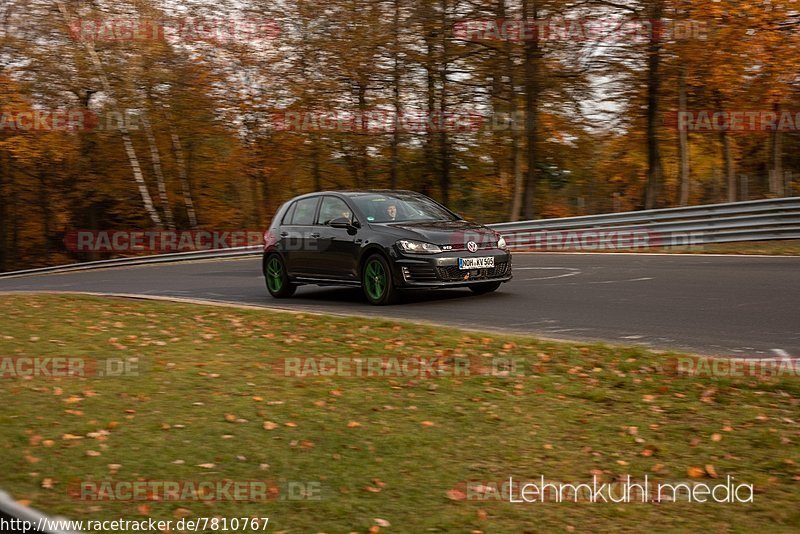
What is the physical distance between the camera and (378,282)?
42.0 ft

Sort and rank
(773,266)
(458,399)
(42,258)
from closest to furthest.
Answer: (458,399) → (773,266) → (42,258)

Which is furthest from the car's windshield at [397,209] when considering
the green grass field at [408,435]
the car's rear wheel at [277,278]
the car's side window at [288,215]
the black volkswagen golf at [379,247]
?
the green grass field at [408,435]

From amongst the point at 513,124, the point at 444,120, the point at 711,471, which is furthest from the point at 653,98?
the point at 711,471

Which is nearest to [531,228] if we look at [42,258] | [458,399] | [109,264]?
[109,264]

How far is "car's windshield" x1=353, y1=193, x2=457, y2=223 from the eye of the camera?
13203 mm

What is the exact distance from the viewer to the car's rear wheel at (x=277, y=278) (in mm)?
14508

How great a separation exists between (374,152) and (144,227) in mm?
12244

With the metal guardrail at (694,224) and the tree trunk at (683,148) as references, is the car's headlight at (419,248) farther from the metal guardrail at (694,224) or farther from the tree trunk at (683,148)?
the tree trunk at (683,148)

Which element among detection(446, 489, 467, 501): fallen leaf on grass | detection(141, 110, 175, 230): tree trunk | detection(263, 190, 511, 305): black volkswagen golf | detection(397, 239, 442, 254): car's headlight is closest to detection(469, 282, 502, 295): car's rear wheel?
detection(263, 190, 511, 305): black volkswagen golf

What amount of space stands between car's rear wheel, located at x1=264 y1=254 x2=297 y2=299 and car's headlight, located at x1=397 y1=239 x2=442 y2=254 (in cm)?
282

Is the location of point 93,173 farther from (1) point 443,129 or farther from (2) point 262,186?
(1) point 443,129

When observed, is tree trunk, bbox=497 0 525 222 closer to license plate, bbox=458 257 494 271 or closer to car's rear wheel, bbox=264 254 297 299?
car's rear wheel, bbox=264 254 297 299

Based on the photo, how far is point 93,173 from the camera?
4069 centimetres

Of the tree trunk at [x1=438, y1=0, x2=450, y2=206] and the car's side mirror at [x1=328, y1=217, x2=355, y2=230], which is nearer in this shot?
the car's side mirror at [x1=328, y1=217, x2=355, y2=230]
